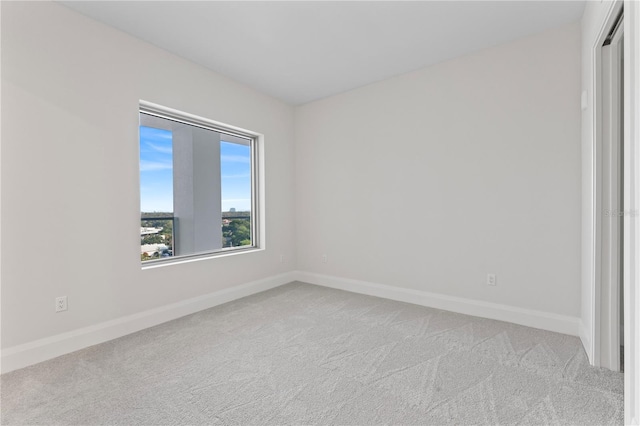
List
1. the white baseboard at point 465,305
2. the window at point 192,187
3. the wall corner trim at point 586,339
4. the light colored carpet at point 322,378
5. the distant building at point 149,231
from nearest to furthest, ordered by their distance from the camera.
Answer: the light colored carpet at point 322,378
the wall corner trim at point 586,339
the white baseboard at point 465,305
the distant building at point 149,231
the window at point 192,187

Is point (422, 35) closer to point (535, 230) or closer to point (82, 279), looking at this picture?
point (535, 230)

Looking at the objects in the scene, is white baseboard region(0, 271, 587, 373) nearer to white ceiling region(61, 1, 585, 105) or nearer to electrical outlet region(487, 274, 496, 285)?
electrical outlet region(487, 274, 496, 285)

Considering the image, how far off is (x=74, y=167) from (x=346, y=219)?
2.91 meters

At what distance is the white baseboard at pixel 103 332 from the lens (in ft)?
6.94

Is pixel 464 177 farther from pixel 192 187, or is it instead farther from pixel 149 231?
pixel 192 187

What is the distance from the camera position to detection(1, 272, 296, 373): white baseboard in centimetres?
211

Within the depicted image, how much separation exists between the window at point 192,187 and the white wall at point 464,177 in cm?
106

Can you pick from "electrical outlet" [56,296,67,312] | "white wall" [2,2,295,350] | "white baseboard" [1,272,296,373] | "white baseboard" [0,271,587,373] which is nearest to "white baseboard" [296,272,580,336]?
"white baseboard" [0,271,587,373]

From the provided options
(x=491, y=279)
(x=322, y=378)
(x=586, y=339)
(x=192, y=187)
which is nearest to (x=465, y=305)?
(x=491, y=279)

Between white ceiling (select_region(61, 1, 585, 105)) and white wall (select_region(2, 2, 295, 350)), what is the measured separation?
283 millimetres

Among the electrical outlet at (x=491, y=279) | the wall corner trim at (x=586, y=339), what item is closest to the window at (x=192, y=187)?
the electrical outlet at (x=491, y=279)

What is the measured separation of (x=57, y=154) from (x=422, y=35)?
3.21 m

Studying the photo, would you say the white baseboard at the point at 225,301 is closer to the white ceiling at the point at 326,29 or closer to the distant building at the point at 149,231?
the distant building at the point at 149,231
